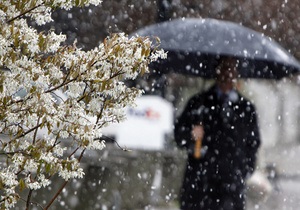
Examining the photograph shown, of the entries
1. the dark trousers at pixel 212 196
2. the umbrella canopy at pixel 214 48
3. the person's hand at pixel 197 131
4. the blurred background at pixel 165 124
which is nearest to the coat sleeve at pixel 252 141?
the dark trousers at pixel 212 196

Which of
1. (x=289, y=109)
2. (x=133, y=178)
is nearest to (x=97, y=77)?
(x=133, y=178)

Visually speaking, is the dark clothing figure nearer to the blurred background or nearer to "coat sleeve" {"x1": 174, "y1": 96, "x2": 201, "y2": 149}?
"coat sleeve" {"x1": 174, "y1": 96, "x2": 201, "y2": 149}

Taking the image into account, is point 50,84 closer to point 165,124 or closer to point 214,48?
point 214,48

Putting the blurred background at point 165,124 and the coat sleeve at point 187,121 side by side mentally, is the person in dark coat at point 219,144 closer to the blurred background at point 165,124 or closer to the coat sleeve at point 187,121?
the coat sleeve at point 187,121

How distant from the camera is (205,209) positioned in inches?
226

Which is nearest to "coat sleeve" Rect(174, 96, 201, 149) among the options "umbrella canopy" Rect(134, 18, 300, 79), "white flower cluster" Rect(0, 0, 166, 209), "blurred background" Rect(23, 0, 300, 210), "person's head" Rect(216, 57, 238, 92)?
"person's head" Rect(216, 57, 238, 92)

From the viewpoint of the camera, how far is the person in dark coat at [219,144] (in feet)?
18.1

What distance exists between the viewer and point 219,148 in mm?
5711

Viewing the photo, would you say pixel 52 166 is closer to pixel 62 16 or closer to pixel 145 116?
pixel 145 116

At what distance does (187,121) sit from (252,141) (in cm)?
55

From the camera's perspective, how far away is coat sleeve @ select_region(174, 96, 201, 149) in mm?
5586

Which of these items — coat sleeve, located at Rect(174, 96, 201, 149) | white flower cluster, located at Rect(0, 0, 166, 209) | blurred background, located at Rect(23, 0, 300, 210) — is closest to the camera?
white flower cluster, located at Rect(0, 0, 166, 209)

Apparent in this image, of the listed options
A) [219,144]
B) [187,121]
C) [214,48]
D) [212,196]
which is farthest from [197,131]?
[214,48]

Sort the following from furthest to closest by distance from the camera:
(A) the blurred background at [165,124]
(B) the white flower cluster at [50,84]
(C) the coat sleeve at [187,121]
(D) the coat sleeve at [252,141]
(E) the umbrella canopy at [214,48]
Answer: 1. (A) the blurred background at [165,124]
2. (E) the umbrella canopy at [214,48]
3. (C) the coat sleeve at [187,121]
4. (D) the coat sleeve at [252,141]
5. (B) the white flower cluster at [50,84]
